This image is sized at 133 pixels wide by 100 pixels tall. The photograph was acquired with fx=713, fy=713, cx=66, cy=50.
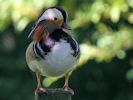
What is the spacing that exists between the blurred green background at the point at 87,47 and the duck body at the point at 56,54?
5.43 ft

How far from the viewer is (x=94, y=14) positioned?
16.4 ft

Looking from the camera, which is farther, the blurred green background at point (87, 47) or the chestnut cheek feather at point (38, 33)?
the blurred green background at point (87, 47)

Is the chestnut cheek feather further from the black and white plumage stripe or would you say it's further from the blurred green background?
the blurred green background

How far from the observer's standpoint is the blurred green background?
4969 millimetres

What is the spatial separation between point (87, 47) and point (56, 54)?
202 centimetres

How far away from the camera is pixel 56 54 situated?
3029 millimetres

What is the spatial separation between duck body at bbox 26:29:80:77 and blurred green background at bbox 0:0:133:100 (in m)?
1.66

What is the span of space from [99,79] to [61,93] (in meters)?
3.80

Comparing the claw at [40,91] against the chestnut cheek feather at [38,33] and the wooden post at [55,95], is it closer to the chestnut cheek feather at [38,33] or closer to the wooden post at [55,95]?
the wooden post at [55,95]

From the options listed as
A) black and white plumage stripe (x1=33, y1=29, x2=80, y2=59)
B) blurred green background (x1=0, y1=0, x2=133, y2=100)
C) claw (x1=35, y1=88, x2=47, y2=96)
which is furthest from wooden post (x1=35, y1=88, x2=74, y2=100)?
blurred green background (x1=0, y1=0, x2=133, y2=100)

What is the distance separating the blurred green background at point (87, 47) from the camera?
4969 mm

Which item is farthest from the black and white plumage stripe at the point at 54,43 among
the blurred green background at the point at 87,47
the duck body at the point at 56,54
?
the blurred green background at the point at 87,47

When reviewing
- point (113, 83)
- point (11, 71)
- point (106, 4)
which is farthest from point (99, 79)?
point (106, 4)

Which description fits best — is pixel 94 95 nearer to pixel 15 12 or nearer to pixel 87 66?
pixel 87 66
